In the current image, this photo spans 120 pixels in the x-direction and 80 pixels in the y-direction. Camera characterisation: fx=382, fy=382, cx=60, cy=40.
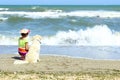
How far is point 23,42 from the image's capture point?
31.8 feet

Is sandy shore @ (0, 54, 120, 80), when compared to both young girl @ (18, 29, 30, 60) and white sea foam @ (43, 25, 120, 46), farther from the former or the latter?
white sea foam @ (43, 25, 120, 46)

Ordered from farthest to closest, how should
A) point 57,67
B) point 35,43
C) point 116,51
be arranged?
point 116,51 → point 35,43 → point 57,67

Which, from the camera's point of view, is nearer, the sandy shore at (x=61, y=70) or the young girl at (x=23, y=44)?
the sandy shore at (x=61, y=70)

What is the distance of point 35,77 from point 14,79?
43 cm

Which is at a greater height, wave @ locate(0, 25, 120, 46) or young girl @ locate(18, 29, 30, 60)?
young girl @ locate(18, 29, 30, 60)

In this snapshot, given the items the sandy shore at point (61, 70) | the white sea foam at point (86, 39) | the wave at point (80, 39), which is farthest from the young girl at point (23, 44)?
the white sea foam at point (86, 39)

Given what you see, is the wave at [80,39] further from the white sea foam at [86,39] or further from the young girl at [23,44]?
the young girl at [23,44]

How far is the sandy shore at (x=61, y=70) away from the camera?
7670 millimetres

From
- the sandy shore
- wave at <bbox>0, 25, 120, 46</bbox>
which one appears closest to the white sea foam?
wave at <bbox>0, 25, 120, 46</bbox>

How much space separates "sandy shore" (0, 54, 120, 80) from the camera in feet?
25.2

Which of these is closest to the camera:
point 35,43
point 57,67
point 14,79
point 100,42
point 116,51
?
point 14,79

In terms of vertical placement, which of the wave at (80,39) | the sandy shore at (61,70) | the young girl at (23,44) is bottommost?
the sandy shore at (61,70)

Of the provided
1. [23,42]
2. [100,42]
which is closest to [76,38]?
[100,42]

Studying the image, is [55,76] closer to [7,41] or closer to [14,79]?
[14,79]
